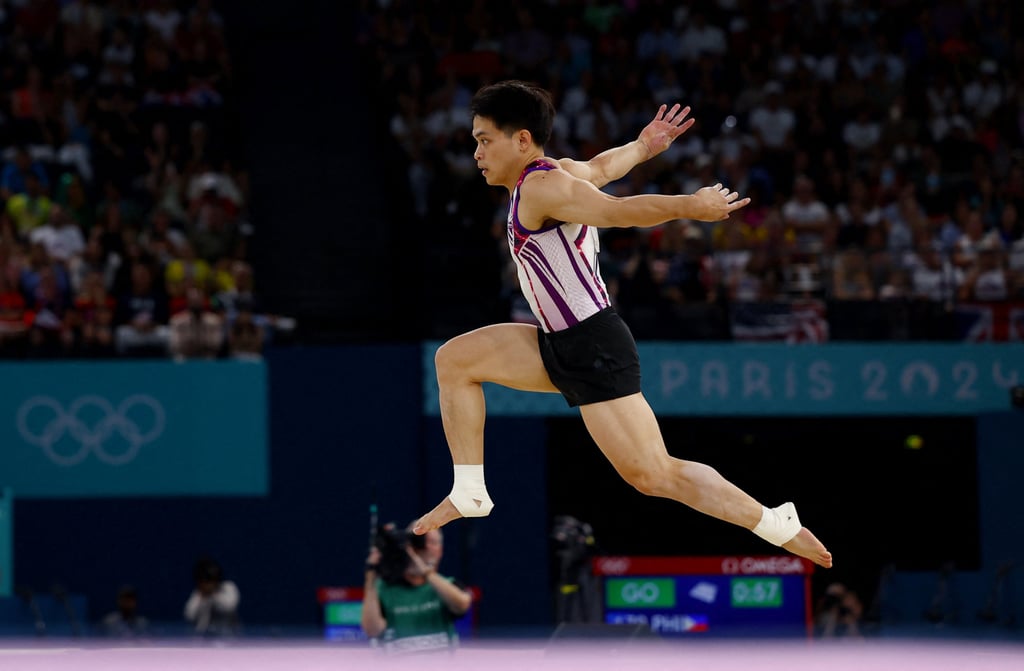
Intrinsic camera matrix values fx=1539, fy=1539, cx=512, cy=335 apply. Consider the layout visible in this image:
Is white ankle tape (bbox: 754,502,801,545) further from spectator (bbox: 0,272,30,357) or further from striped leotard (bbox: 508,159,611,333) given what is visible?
spectator (bbox: 0,272,30,357)

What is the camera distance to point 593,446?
16.6 meters

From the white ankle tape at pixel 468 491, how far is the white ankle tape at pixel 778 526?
1.18m

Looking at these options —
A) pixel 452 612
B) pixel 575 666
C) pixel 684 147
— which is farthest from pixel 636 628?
pixel 684 147

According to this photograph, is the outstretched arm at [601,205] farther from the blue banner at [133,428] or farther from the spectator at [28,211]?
the spectator at [28,211]

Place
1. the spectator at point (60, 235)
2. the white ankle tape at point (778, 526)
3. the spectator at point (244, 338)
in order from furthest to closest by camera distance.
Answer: the spectator at point (60, 235), the spectator at point (244, 338), the white ankle tape at point (778, 526)

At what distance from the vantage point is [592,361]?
6406 millimetres

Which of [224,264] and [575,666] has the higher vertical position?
[224,264]

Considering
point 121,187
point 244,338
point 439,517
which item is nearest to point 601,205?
point 439,517

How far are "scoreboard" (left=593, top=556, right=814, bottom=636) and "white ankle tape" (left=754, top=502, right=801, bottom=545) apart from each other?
755cm

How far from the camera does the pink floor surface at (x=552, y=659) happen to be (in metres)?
5.55

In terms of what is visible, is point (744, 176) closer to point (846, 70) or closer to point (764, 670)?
point (846, 70)

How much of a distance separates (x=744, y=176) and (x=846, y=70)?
2.61 meters

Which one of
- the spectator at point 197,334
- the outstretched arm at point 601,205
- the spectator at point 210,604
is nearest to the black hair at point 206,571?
the spectator at point 210,604

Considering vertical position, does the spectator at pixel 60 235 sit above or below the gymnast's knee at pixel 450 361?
above
